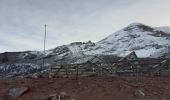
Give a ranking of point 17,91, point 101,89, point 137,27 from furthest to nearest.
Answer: point 137,27 < point 17,91 < point 101,89

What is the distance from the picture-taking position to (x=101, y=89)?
1950 cm

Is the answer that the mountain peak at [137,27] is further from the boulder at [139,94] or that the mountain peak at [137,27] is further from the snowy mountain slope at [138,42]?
the boulder at [139,94]

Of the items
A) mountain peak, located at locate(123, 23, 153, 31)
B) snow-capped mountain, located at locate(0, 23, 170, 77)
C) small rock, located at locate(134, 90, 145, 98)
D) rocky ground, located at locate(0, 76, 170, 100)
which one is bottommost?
small rock, located at locate(134, 90, 145, 98)

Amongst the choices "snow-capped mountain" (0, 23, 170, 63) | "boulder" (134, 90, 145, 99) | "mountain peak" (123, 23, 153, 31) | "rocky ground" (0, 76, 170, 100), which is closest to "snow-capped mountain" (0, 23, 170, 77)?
"snow-capped mountain" (0, 23, 170, 63)

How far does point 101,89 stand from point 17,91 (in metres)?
5.02

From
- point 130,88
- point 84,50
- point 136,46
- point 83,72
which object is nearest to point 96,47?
point 84,50

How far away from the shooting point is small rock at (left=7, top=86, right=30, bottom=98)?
799 inches

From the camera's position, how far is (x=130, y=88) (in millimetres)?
19344

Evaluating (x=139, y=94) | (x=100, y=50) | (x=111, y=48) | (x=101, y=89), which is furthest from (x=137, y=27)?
(x=139, y=94)

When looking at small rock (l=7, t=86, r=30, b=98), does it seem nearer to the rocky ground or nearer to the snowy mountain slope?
the rocky ground

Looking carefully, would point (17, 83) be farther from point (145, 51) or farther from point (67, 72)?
point (145, 51)

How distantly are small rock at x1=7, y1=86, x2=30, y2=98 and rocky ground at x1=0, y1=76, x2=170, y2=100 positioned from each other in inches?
8.8

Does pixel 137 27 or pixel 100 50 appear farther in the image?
pixel 137 27

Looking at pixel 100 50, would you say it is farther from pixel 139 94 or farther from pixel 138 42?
pixel 139 94
